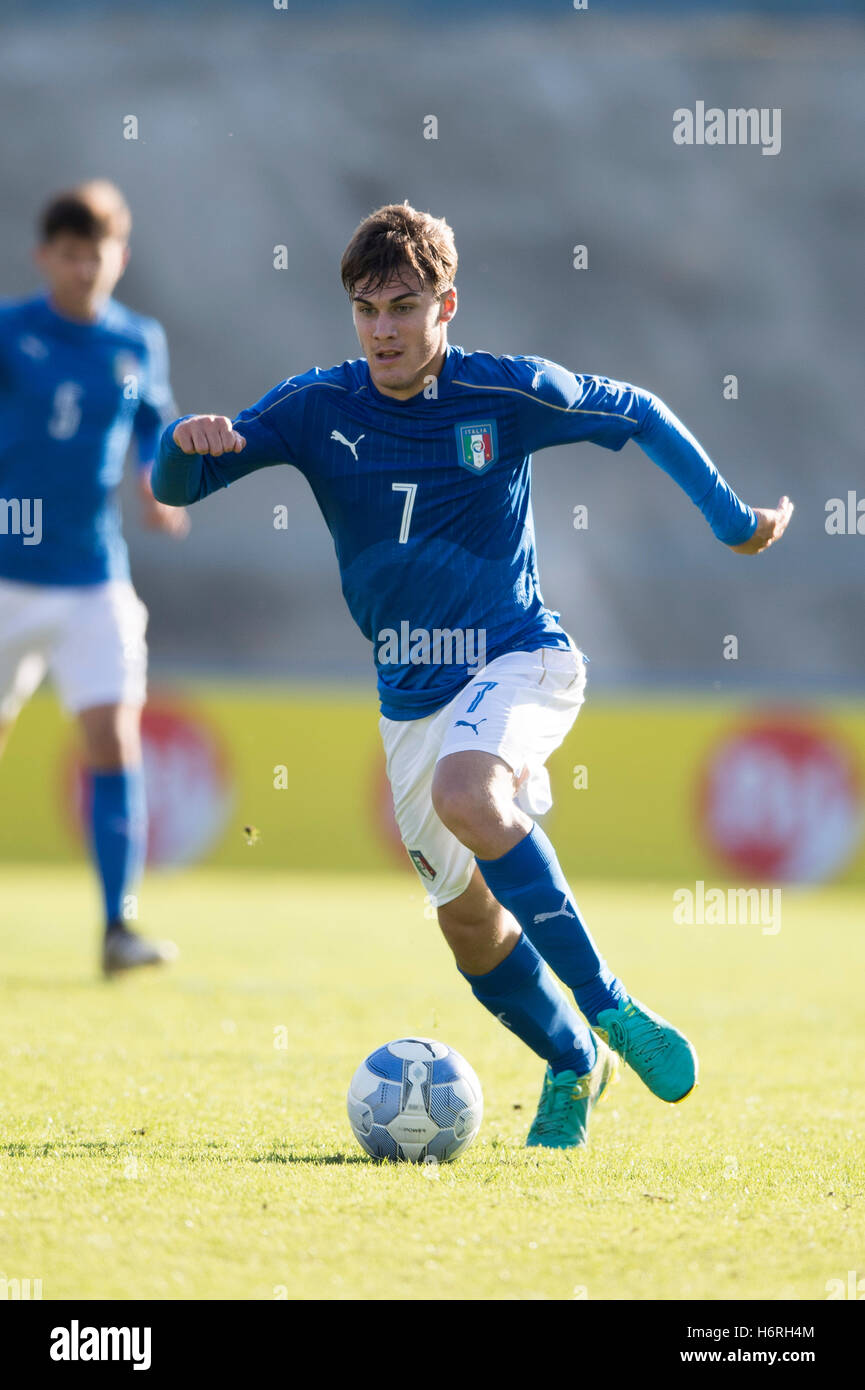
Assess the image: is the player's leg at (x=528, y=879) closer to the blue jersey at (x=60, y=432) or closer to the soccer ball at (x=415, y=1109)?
the soccer ball at (x=415, y=1109)

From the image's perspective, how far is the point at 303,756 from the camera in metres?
12.6

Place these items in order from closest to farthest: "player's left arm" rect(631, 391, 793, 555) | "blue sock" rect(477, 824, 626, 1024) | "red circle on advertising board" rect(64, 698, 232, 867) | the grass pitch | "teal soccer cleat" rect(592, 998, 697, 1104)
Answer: the grass pitch < "teal soccer cleat" rect(592, 998, 697, 1104) < "blue sock" rect(477, 824, 626, 1024) < "player's left arm" rect(631, 391, 793, 555) < "red circle on advertising board" rect(64, 698, 232, 867)

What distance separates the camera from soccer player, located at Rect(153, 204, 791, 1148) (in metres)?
3.66

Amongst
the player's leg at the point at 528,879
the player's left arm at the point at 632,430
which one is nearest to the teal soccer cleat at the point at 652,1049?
the player's leg at the point at 528,879

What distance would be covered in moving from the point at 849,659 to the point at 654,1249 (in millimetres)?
18831

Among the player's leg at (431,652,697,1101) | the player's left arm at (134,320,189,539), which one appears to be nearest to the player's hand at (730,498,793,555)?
the player's leg at (431,652,697,1101)

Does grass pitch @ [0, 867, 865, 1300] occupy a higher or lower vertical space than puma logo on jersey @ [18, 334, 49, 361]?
lower

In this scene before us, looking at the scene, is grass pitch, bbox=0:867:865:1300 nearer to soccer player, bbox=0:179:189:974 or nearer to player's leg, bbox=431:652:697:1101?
player's leg, bbox=431:652:697:1101

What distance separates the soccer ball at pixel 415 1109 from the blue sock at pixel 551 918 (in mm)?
336

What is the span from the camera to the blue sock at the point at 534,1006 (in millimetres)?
3760

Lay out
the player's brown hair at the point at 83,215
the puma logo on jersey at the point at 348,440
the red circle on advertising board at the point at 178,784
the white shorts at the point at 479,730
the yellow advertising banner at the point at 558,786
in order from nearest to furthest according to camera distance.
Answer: the white shorts at the point at 479,730, the puma logo on jersey at the point at 348,440, the player's brown hair at the point at 83,215, the red circle on advertising board at the point at 178,784, the yellow advertising banner at the point at 558,786

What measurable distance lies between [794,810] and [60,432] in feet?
23.5

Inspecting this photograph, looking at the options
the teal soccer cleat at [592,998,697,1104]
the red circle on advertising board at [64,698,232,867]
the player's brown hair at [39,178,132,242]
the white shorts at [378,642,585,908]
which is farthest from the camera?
the red circle on advertising board at [64,698,232,867]

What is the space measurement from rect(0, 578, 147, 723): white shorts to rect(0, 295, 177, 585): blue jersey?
72mm
